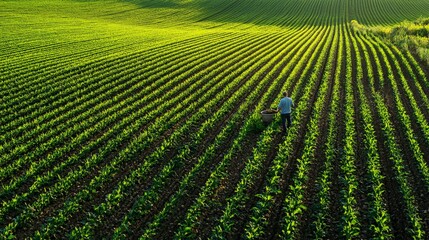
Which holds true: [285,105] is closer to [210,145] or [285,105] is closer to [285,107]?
[285,107]

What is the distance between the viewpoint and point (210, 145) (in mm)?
14039

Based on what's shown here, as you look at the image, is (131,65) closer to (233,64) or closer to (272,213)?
(233,64)

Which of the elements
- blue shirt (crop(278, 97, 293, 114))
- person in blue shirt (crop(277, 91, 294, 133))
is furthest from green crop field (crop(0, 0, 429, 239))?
blue shirt (crop(278, 97, 293, 114))

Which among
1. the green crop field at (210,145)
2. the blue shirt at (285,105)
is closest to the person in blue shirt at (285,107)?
the blue shirt at (285,105)

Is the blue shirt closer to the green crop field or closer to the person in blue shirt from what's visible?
the person in blue shirt

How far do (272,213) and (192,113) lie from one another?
918cm

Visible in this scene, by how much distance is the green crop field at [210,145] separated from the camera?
9.42 meters

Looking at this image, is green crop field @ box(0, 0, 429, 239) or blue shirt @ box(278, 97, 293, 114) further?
blue shirt @ box(278, 97, 293, 114)

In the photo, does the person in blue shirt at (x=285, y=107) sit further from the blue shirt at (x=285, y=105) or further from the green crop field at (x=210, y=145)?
the green crop field at (x=210, y=145)

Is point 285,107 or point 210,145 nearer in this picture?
point 210,145

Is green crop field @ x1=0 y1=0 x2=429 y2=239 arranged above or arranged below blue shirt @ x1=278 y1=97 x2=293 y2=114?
below

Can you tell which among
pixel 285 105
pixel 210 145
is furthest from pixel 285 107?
pixel 210 145

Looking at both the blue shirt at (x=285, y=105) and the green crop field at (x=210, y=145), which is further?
the blue shirt at (x=285, y=105)

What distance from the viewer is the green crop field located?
942cm
